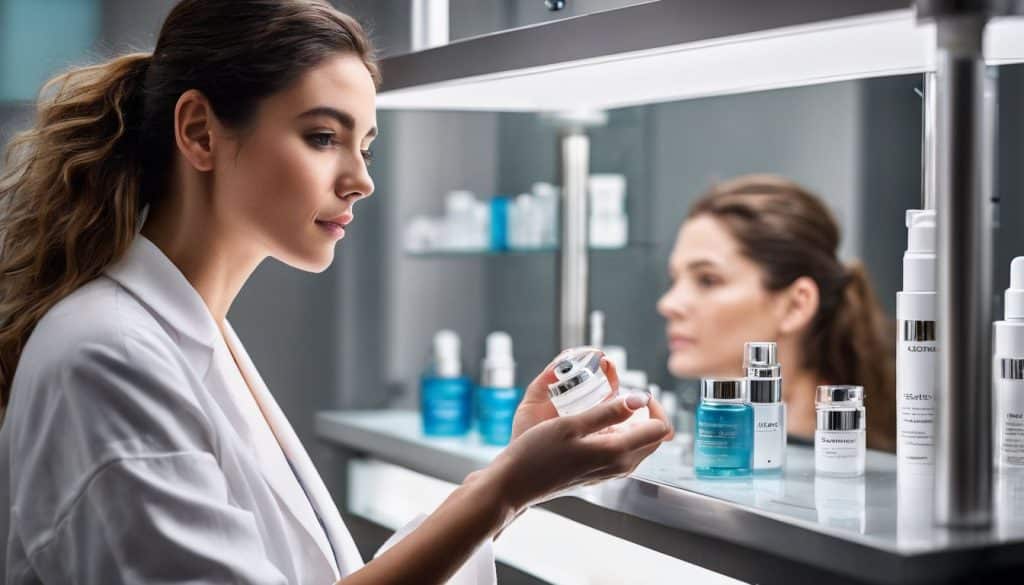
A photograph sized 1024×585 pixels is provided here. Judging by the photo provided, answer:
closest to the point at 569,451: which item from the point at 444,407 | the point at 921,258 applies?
the point at 921,258

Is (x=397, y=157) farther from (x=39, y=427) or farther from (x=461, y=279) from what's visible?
(x=39, y=427)

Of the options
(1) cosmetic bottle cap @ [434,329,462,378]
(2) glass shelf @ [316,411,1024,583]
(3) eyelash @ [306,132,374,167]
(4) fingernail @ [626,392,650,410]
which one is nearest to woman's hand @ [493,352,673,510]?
(4) fingernail @ [626,392,650,410]

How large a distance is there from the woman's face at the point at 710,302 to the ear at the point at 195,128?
1.30 meters

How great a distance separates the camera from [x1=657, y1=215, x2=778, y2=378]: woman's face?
2191 mm

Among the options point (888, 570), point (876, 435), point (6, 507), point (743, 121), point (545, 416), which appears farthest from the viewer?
point (743, 121)

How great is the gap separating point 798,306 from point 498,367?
2.09 ft

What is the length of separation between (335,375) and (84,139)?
1036 mm

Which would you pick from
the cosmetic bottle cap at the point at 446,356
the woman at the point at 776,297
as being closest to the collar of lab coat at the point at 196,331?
the cosmetic bottle cap at the point at 446,356

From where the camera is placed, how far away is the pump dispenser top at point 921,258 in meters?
1.12

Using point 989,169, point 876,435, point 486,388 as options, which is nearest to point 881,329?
point 876,435

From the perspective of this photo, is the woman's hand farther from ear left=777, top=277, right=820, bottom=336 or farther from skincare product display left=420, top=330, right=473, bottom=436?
ear left=777, top=277, right=820, bottom=336

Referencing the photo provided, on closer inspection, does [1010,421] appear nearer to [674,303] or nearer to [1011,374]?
[1011,374]

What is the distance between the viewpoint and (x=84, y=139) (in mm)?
1133

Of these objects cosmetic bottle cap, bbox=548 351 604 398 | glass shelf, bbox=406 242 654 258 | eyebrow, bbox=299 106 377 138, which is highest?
eyebrow, bbox=299 106 377 138
